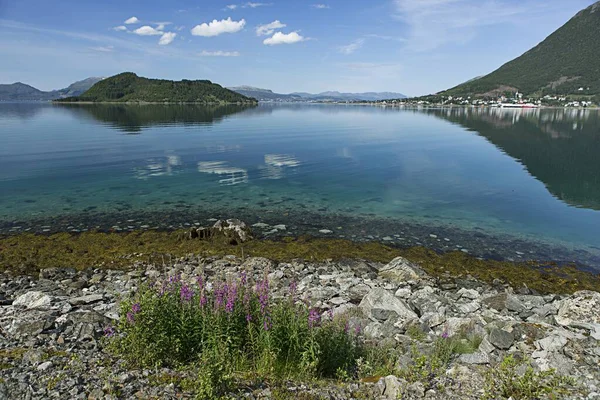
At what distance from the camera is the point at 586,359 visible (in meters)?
9.48

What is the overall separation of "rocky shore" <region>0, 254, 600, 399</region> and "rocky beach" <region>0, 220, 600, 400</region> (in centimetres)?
4

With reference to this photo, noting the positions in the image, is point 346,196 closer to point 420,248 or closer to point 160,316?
Answer: point 420,248

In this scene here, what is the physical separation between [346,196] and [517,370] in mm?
25971

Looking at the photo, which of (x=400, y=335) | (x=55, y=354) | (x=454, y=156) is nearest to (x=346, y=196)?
(x=400, y=335)

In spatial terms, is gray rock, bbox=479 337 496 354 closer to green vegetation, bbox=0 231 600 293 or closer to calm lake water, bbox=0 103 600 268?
green vegetation, bbox=0 231 600 293

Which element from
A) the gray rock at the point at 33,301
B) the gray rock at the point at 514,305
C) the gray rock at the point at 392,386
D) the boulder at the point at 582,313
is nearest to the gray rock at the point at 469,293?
the gray rock at the point at 514,305

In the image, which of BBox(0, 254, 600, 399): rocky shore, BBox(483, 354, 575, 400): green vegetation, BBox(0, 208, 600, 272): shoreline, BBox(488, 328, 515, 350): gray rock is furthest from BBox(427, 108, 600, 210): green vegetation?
BBox(483, 354, 575, 400): green vegetation

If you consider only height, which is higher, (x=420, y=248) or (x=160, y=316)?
(x=160, y=316)

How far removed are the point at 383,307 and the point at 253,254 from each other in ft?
30.0

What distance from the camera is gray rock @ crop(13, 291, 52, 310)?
1284 cm

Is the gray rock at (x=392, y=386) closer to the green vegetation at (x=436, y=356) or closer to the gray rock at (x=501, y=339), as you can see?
the green vegetation at (x=436, y=356)

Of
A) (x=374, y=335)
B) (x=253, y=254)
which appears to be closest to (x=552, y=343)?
(x=374, y=335)

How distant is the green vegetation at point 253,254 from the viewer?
18531mm

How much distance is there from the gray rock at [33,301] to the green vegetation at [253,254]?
495 centimetres
